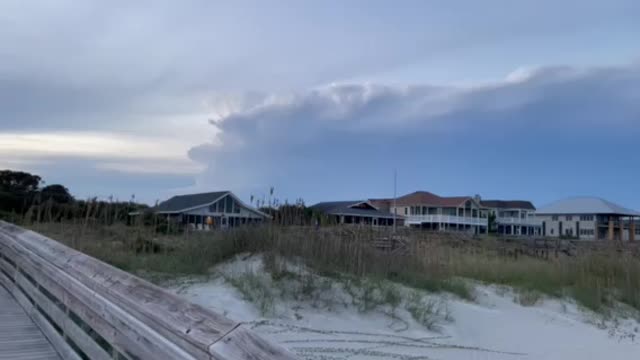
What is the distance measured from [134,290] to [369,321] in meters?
6.59

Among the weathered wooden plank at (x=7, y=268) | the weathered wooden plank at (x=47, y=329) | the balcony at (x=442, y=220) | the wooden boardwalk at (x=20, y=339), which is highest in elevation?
the balcony at (x=442, y=220)

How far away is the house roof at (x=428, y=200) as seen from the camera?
3174 inches

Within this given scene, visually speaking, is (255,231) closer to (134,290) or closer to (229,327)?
(134,290)

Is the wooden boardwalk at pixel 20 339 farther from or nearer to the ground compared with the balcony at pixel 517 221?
nearer to the ground

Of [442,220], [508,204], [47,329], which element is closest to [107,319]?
[47,329]

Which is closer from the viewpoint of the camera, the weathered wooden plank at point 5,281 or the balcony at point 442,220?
the weathered wooden plank at point 5,281

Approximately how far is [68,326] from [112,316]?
176cm

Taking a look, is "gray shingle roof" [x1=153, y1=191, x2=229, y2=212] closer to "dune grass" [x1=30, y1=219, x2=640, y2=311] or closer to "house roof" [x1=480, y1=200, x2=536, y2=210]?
"dune grass" [x1=30, y1=219, x2=640, y2=311]

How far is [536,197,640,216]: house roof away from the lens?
8769cm

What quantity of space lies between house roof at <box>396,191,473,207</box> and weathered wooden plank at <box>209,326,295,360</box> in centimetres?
7928

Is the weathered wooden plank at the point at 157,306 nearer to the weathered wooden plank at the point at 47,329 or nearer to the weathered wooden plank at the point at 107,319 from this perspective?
the weathered wooden plank at the point at 107,319

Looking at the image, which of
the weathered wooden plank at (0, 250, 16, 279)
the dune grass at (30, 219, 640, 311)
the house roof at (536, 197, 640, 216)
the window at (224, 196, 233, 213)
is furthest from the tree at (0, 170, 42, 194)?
the house roof at (536, 197, 640, 216)

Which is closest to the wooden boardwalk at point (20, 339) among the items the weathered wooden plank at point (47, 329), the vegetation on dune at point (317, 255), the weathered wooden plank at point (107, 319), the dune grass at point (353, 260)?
the weathered wooden plank at point (47, 329)

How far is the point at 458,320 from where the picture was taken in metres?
11.0
